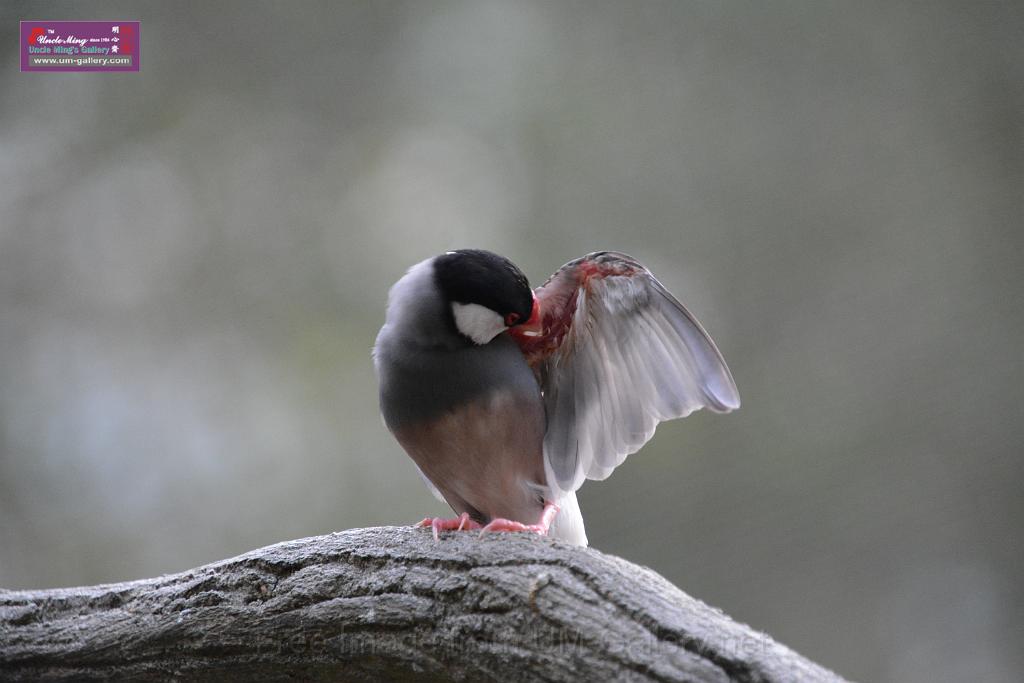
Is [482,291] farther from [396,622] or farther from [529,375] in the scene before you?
[396,622]

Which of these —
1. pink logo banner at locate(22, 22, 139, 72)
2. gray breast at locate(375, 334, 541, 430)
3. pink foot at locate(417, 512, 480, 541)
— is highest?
pink logo banner at locate(22, 22, 139, 72)

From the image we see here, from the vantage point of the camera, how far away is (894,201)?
371 centimetres

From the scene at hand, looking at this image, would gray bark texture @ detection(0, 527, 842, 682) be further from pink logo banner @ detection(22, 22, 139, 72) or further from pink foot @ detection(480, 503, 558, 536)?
pink logo banner @ detection(22, 22, 139, 72)

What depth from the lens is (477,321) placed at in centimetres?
212

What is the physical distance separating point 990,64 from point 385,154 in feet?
8.31

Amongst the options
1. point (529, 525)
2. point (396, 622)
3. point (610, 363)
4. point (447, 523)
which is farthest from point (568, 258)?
point (396, 622)

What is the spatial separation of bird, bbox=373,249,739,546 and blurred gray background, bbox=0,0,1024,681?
1498 mm

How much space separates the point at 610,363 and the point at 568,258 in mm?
1650

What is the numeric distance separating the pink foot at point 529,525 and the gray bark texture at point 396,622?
0.15 metres

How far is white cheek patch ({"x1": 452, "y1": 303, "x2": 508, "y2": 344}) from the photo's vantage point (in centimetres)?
210

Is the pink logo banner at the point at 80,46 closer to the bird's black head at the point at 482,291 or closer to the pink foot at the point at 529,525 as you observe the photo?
the bird's black head at the point at 482,291

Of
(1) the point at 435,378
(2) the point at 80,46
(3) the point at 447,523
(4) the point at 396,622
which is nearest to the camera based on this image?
(4) the point at 396,622

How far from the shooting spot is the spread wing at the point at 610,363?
2.14 m

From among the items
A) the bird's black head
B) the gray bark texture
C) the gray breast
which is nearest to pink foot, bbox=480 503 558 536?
the gray bark texture
